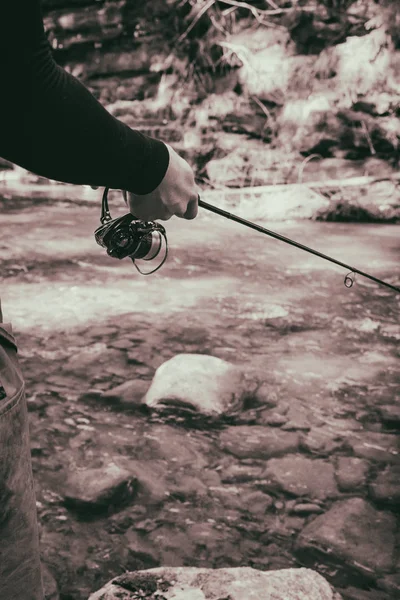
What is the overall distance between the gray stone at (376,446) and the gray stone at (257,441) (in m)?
0.27

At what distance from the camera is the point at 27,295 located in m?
4.80

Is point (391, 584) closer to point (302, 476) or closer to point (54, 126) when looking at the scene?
point (302, 476)

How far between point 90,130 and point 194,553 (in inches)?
62.5

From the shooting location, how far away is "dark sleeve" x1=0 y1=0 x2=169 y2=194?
40.0 inches

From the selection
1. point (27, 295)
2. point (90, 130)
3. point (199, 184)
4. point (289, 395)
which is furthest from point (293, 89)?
point (90, 130)

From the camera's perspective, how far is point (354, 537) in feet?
7.38

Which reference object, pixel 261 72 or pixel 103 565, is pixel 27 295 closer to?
pixel 103 565

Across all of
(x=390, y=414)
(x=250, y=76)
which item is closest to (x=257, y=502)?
(x=390, y=414)

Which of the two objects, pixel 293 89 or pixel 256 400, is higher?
pixel 293 89

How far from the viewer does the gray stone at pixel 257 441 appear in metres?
2.75

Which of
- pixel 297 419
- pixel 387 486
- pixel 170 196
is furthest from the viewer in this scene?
pixel 297 419

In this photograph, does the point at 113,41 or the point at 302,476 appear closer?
the point at 302,476

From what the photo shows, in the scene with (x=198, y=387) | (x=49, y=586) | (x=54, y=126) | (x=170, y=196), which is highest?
(x=54, y=126)

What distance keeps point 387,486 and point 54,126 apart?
2.05 metres
